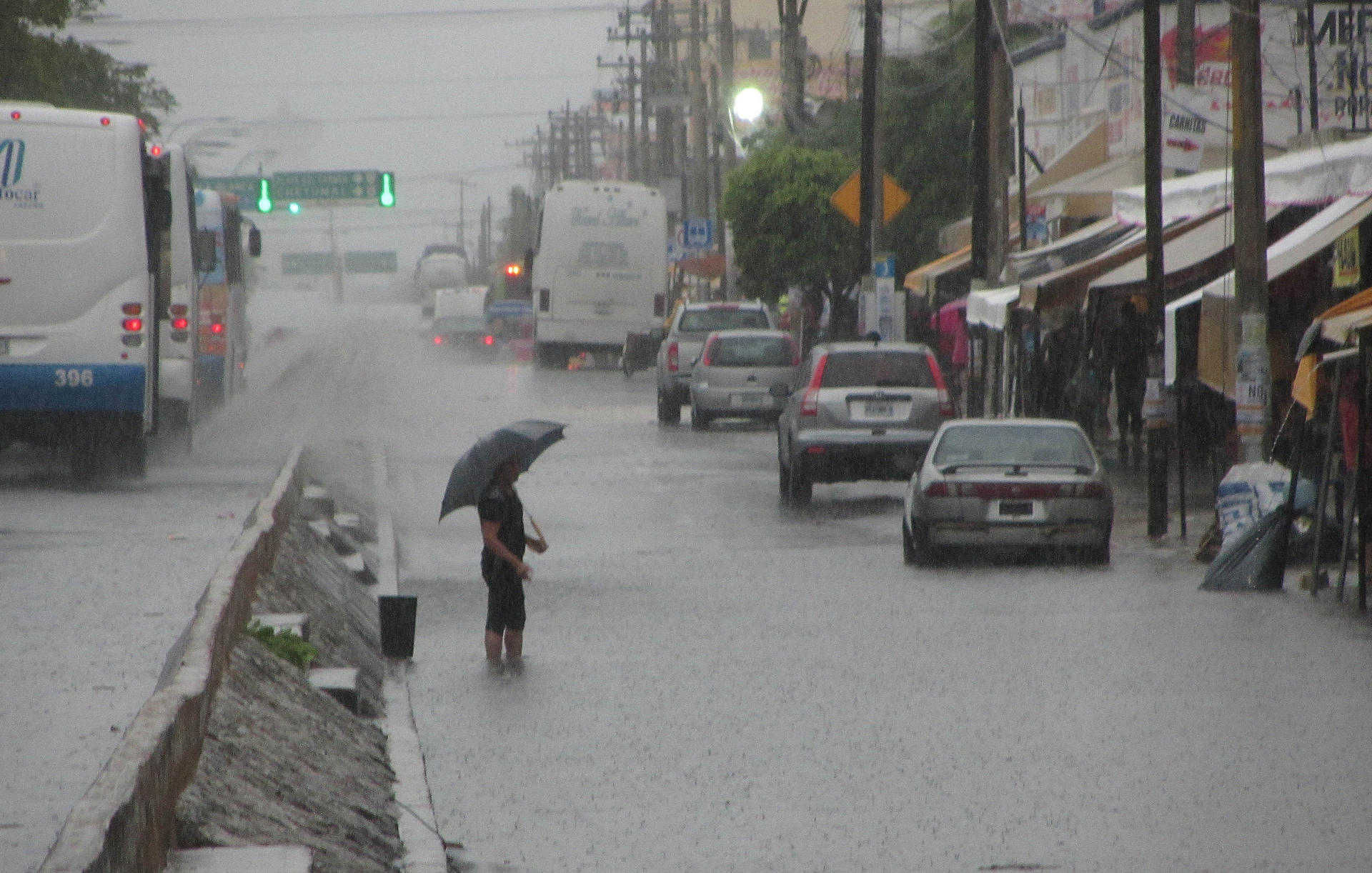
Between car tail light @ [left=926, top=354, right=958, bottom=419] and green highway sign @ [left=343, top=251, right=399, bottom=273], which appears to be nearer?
car tail light @ [left=926, top=354, right=958, bottom=419]

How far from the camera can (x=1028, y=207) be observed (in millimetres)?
39688

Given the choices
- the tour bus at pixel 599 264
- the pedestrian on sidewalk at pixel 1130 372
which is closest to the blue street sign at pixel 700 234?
the tour bus at pixel 599 264

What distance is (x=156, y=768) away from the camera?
Answer: 20.7 ft

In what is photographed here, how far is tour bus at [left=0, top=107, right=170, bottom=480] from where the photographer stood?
19328 mm

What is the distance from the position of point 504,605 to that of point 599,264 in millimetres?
42335

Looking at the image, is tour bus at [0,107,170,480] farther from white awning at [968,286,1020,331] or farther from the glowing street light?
the glowing street light

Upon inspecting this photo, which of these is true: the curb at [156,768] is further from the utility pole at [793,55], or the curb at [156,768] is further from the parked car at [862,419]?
the utility pole at [793,55]

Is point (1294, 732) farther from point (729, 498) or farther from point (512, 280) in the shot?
point (512, 280)

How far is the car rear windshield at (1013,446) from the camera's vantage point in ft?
55.8

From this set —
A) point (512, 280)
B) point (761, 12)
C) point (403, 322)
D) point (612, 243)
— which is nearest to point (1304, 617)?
point (612, 243)

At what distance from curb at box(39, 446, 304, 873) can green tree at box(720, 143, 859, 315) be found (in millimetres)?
41720

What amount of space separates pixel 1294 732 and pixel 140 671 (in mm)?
5025

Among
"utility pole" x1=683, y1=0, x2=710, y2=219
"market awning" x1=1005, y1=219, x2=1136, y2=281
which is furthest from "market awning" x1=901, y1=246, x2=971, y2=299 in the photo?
"utility pole" x1=683, y1=0, x2=710, y2=219

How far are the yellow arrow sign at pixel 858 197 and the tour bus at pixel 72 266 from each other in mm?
17487
